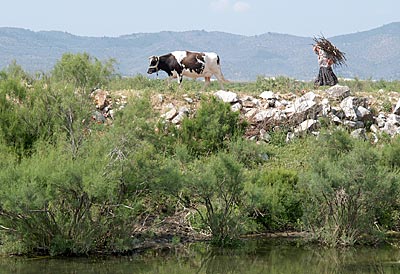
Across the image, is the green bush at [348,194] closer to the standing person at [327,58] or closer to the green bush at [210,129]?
the green bush at [210,129]

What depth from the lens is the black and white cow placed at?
28266 millimetres

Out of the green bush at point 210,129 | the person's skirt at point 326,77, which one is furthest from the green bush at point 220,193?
the person's skirt at point 326,77

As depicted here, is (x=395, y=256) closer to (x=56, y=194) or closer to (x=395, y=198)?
(x=395, y=198)

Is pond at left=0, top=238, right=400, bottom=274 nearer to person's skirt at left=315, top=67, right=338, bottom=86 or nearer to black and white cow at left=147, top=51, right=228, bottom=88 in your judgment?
black and white cow at left=147, top=51, right=228, bottom=88

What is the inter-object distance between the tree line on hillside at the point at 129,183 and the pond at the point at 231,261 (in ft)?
1.40

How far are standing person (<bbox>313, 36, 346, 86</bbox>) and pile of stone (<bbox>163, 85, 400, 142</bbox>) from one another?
2303 mm

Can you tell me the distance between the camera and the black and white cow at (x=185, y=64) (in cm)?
2827

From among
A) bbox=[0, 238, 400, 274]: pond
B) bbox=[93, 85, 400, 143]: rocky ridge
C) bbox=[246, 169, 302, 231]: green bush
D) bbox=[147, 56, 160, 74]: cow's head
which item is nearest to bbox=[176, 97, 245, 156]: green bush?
bbox=[93, 85, 400, 143]: rocky ridge

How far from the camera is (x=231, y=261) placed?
16.7m

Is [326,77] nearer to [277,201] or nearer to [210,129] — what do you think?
[210,129]

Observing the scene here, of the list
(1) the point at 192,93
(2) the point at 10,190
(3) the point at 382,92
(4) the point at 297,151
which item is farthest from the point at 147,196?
(3) the point at 382,92

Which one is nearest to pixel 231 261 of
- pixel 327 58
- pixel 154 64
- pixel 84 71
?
pixel 84 71

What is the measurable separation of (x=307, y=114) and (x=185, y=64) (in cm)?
457

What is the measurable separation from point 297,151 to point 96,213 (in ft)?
29.4
